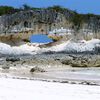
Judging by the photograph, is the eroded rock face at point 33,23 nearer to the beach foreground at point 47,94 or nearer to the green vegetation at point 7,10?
the green vegetation at point 7,10

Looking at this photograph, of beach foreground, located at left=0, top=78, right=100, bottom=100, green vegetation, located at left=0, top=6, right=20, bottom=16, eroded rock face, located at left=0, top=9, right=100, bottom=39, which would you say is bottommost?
beach foreground, located at left=0, top=78, right=100, bottom=100

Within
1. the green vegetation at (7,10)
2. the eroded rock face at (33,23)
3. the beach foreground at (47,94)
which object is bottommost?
the beach foreground at (47,94)

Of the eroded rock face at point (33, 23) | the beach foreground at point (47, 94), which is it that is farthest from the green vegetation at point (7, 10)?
the beach foreground at point (47, 94)

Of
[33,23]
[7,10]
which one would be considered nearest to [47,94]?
[33,23]

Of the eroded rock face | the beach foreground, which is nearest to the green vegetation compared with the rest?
the eroded rock face

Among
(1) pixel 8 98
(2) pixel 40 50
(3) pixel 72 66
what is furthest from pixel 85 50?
(1) pixel 8 98

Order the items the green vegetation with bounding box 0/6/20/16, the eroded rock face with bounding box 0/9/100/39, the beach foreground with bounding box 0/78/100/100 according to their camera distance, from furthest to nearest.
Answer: the green vegetation with bounding box 0/6/20/16 → the eroded rock face with bounding box 0/9/100/39 → the beach foreground with bounding box 0/78/100/100

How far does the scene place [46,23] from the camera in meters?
41.5

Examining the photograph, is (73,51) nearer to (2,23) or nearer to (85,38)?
(85,38)

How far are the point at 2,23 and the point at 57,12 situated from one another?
5.84 meters

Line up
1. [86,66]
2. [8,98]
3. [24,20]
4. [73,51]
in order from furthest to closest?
→ [24,20] < [73,51] < [86,66] < [8,98]

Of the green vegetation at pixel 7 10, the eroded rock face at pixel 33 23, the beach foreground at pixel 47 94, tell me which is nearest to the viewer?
the beach foreground at pixel 47 94

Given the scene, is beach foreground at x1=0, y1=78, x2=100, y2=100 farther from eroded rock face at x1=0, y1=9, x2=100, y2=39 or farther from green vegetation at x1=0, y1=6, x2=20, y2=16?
green vegetation at x1=0, y1=6, x2=20, y2=16

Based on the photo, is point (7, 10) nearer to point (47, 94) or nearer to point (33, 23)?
point (33, 23)
